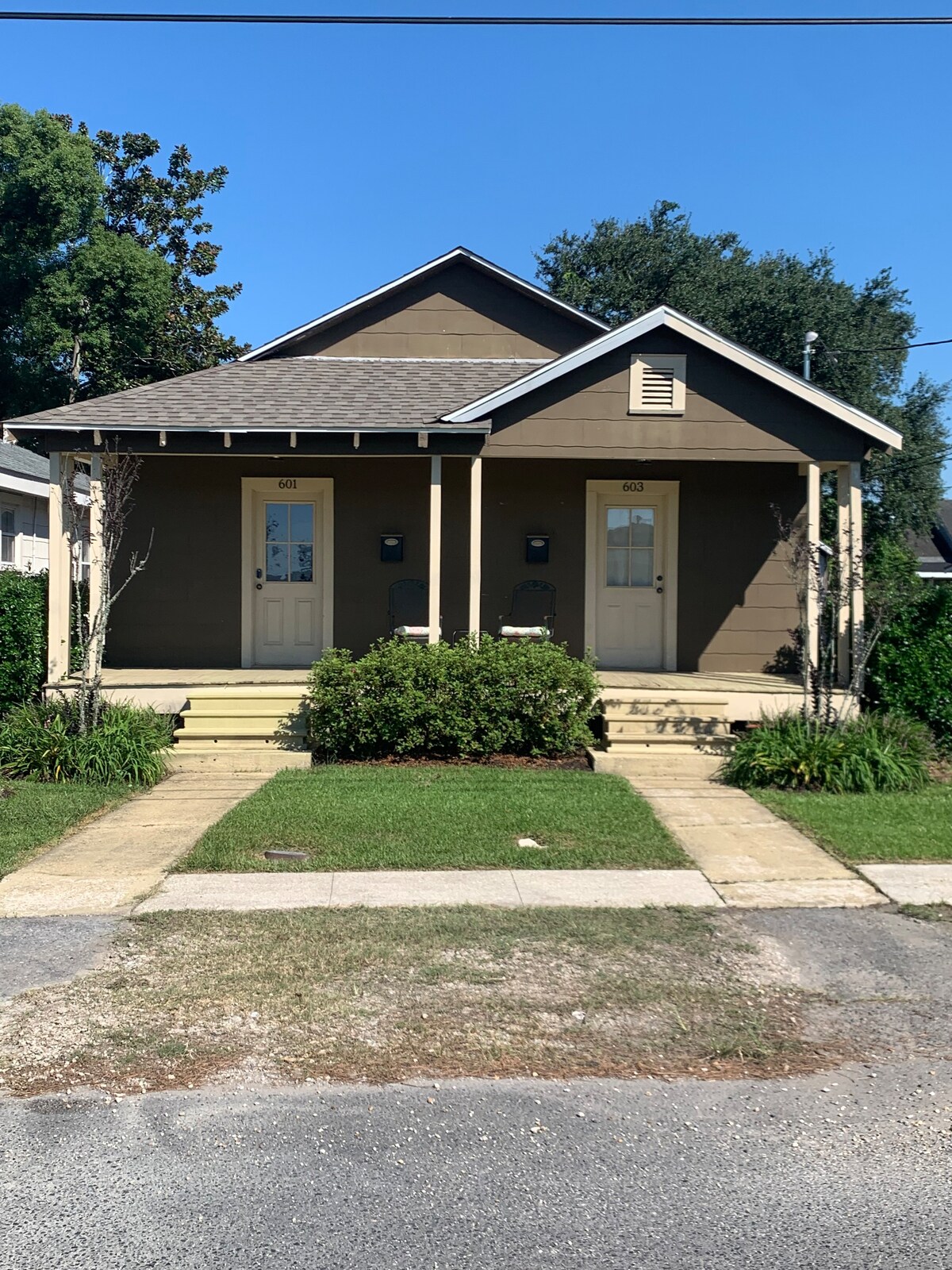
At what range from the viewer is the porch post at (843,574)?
10750 mm

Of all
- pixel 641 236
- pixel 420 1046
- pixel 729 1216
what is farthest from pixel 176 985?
pixel 641 236

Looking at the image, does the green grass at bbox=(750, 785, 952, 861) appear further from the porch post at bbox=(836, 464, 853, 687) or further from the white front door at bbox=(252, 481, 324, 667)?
the white front door at bbox=(252, 481, 324, 667)

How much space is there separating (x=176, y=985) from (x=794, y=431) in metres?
8.92

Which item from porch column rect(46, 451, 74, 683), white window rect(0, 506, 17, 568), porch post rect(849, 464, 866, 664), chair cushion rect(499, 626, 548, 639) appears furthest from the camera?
white window rect(0, 506, 17, 568)

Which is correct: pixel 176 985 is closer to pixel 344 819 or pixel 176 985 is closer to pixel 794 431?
pixel 344 819

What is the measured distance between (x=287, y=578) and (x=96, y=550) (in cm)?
278

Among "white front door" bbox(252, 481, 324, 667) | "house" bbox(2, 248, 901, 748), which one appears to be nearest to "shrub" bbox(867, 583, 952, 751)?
"house" bbox(2, 248, 901, 748)

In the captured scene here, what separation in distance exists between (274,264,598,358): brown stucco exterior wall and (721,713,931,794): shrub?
7.03 meters

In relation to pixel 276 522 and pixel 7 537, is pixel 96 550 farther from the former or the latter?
pixel 7 537

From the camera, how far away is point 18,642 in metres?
10.6

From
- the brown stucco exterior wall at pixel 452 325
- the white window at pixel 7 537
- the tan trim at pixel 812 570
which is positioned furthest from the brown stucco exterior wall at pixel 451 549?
the white window at pixel 7 537

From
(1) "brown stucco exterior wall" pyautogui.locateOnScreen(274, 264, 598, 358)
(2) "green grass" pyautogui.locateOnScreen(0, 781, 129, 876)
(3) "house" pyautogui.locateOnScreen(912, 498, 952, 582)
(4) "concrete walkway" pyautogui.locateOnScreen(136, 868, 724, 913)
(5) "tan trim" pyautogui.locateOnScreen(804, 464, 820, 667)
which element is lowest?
(4) "concrete walkway" pyautogui.locateOnScreen(136, 868, 724, 913)

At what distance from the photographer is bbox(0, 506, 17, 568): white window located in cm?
1677

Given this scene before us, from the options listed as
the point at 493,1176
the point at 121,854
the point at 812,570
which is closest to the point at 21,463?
the point at 121,854
